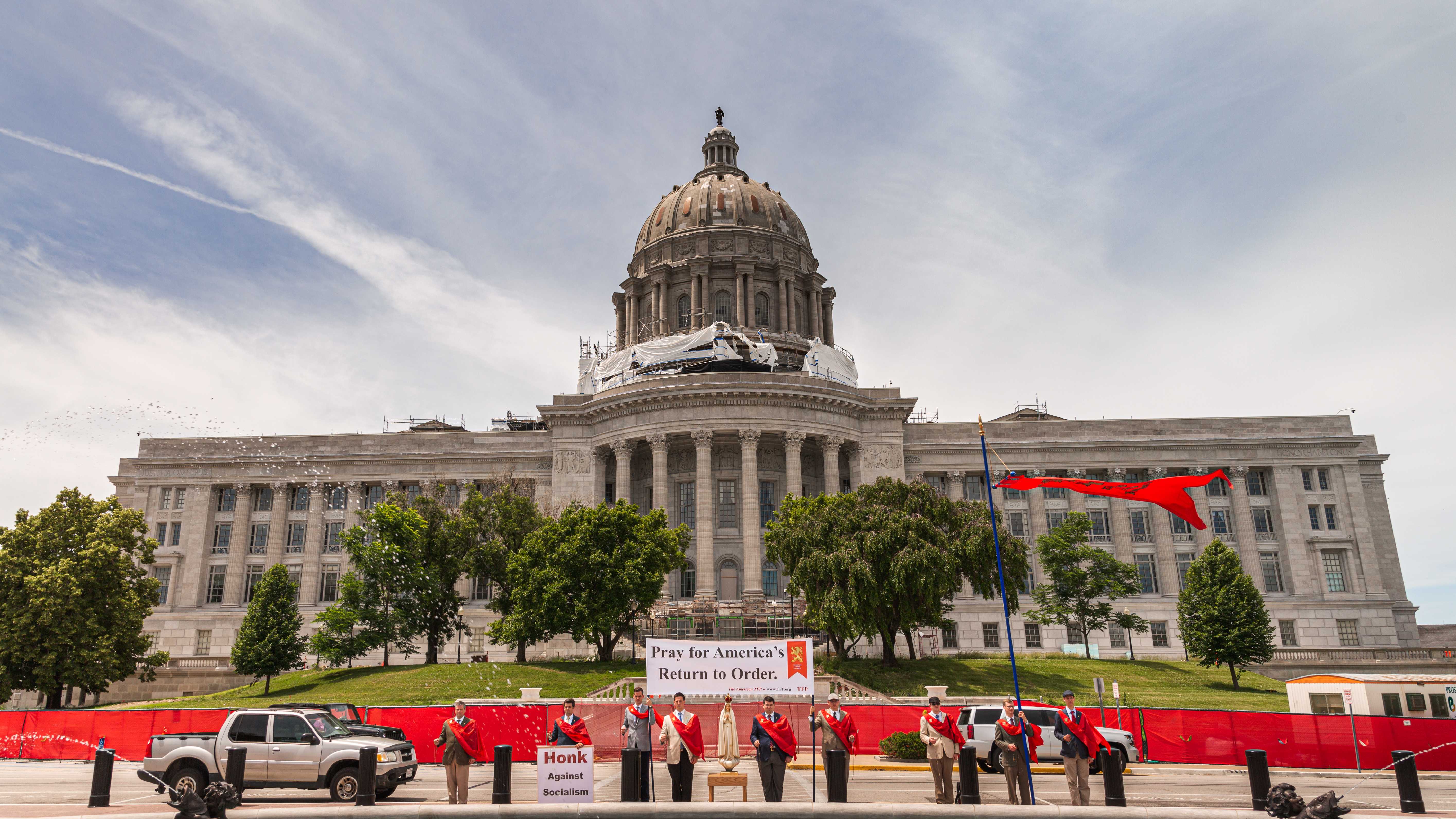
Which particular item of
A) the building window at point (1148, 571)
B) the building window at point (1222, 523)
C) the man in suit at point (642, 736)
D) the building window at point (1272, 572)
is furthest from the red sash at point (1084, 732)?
the building window at point (1272, 572)

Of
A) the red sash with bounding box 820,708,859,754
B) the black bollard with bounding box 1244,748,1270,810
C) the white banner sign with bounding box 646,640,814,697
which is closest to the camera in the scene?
the black bollard with bounding box 1244,748,1270,810

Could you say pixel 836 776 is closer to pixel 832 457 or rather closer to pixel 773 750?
pixel 773 750

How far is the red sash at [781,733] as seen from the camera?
16781 millimetres

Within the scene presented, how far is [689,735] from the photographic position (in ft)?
55.9

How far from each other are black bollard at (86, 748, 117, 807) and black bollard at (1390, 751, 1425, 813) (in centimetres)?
2350

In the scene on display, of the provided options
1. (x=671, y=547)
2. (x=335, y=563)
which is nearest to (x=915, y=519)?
(x=671, y=547)

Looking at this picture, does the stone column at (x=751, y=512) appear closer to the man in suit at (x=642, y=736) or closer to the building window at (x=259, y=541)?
the building window at (x=259, y=541)

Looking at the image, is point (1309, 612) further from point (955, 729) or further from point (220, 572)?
point (220, 572)

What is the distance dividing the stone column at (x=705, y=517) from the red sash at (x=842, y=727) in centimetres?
3852

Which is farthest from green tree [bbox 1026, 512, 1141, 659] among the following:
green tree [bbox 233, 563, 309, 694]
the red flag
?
green tree [bbox 233, 563, 309, 694]

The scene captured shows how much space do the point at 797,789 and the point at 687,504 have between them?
42983mm

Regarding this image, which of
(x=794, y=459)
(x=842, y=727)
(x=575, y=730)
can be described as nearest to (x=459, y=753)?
(x=575, y=730)

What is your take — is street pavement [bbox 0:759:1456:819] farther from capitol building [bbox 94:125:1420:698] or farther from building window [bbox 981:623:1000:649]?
building window [bbox 981:623:1000:649]

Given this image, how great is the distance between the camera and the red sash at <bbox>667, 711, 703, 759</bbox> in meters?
16.9
